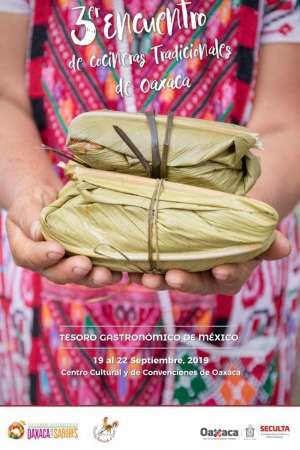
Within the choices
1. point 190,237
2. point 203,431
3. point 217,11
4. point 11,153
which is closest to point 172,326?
point 203,431

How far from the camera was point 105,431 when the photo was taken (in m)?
1.21

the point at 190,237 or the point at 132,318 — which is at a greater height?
the point at 190,237

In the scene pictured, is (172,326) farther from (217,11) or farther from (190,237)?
(217,11)

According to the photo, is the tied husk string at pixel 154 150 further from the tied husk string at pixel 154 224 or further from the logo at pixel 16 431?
the logo at pixel 16 431

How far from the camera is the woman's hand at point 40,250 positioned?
3.18ft

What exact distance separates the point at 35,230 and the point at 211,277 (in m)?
0.29

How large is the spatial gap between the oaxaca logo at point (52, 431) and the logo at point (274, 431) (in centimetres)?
35

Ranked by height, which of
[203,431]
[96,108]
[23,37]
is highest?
[23,37]

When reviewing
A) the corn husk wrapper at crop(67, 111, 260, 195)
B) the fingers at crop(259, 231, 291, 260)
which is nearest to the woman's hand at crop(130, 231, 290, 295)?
the fingers at crop(259, 231, 291, 260)

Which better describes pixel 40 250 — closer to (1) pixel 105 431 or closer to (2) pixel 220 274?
(2) pixel 220 274

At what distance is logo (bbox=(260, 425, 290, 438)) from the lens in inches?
48.1

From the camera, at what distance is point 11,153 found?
3.97ft

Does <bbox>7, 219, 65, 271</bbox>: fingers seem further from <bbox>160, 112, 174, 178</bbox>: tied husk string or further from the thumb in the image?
<bbox>160, 112, 174, 178</bbox>: tied husk string

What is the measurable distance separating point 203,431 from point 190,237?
0.46 m
